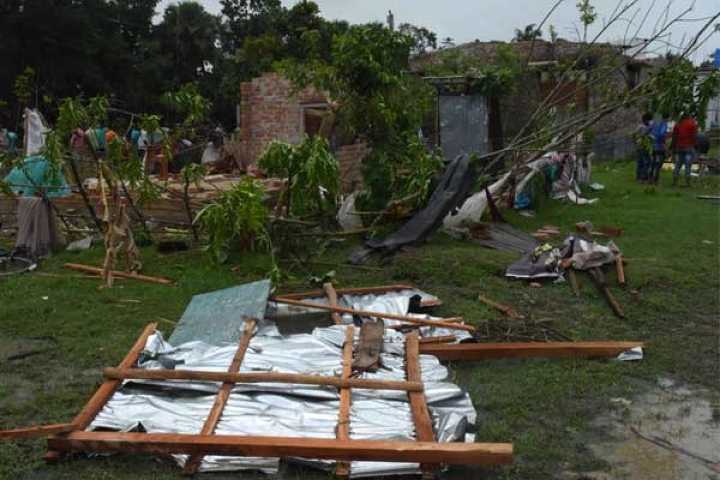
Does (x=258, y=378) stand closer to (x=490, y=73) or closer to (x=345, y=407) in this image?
(x=345, y=407)

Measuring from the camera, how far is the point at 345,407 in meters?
4.26

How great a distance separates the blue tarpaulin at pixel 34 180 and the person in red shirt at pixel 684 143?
12027 millimetres

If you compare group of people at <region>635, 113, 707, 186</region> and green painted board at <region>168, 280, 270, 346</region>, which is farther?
group of people at <region>635, 113, 707, 186</region>

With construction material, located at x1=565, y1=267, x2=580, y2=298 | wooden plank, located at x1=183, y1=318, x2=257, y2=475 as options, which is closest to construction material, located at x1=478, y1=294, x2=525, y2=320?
construction material, located at x1=565, y1=267, x2=580, y2=298

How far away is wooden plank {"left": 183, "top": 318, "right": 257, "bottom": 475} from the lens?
380cm

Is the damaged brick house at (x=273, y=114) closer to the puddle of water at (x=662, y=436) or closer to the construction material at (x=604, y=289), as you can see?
the construction material at (x=604, y=289)

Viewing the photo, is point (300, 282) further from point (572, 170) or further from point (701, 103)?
point (572, 170)

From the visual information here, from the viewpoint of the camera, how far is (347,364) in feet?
16.1

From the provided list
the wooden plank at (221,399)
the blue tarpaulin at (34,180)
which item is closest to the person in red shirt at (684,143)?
the blue tarpaulin at (34,180)

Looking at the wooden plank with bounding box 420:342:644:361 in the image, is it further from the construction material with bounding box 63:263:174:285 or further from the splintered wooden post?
the construction material with bounding box 63:263:174:285

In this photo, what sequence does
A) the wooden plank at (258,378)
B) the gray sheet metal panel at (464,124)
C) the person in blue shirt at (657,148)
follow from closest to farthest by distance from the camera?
the wooden plank at (258,378) < the gray sheet metal panel at (464,124) < the person in blue shirt at (657,148)

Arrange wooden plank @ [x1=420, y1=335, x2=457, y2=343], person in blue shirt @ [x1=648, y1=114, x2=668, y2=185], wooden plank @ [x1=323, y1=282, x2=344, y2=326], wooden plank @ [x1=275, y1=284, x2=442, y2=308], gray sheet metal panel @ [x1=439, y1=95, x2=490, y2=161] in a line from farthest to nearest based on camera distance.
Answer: person in blue shirt @ [x1=648, y1=114, x2=668, y2=185]
gray sheet metal panel @ [x1=439, y1=95, x2=490, y2=161]
wooden plank @ [x1=275, y1=284, x2=442, y2=308]
wooden plank @ [x1=323, y1=282, x2=344, y2=326]
wooden plank @ [x1=420, y1=335, x2=457, y2=343]

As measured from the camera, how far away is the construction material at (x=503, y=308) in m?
6.66

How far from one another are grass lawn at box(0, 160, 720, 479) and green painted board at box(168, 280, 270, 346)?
0.42 meters
